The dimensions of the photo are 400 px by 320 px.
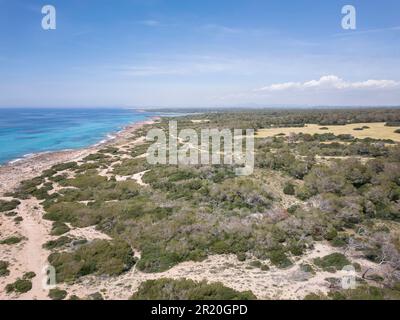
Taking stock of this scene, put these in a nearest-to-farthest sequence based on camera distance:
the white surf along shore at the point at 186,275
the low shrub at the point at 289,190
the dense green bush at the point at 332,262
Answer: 1. the white surf along shore at the point at 186,275
2. the dense green bush at the point at 332,262
3. the low shrub at the point at 289,190

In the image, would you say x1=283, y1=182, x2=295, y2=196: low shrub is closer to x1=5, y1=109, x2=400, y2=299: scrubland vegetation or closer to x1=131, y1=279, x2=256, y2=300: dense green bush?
x1=5, y1=109, x2=400, y2=299: scrubland vegetation

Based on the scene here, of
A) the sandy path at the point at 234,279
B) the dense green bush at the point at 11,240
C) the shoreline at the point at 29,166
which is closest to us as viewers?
the sandy path at the point at 234,279

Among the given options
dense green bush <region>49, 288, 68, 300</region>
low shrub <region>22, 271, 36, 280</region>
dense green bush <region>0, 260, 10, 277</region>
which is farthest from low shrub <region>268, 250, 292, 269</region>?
dense green bush <region>0, 260, 10, 277</region>

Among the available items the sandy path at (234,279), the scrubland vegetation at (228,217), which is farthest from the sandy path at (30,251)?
the sandy path at (234,279)

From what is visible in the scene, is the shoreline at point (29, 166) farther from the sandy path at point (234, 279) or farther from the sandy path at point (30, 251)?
the sandy path at point (234, 279)

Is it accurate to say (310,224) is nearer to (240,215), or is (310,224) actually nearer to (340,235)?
(340,235)
